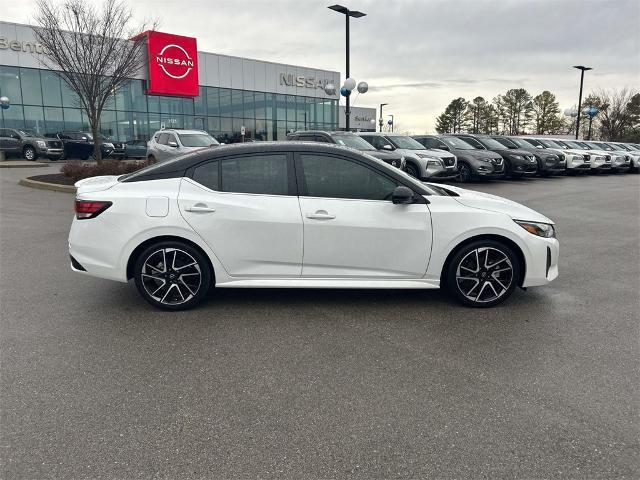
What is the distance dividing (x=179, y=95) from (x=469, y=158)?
28.7 m

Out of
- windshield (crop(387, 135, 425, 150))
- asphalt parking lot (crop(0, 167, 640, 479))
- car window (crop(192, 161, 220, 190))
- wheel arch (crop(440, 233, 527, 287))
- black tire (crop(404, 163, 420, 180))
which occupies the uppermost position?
windshield (crop(387, 135, 425, 150))

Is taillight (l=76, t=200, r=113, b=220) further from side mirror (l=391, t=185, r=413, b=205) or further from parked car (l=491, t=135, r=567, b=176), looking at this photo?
parked car (l=491, t=135, r=567, b=176)

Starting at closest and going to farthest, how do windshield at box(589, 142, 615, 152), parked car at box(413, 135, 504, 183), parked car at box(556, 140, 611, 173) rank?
parked car at box(413, 135, 504, 183) → parked car at box(556, 140, 611, 173) → windshield at box(589, 142, 615, 152)

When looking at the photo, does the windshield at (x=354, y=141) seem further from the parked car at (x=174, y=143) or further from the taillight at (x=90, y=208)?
the taillight at (x=90, y=208)

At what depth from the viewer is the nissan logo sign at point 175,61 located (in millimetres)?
36625

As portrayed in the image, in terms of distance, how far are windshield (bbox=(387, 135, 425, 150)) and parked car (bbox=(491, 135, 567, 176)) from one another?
5.42m

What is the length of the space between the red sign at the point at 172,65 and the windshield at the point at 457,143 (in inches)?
1021

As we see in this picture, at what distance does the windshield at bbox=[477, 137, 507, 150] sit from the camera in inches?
745

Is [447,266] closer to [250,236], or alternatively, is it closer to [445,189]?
[445,189]

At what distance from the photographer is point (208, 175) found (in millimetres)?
4727

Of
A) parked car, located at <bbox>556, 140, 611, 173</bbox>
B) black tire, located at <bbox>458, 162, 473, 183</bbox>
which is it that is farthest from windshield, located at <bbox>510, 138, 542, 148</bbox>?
black tire, located at <bbox>458, 162, 473, 183</bbox>

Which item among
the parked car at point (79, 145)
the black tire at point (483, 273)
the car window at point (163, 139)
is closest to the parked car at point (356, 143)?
the car window at point (163, 139)

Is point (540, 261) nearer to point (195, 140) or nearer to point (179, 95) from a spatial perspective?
point (195, 140)

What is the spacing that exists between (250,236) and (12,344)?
6.93ft
